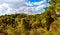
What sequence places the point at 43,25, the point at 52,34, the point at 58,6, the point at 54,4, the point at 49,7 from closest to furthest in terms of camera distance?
the point at 52,34 < the point at 58,6 < the point at 54,4 < the point at 49,7 < the point at 43,25

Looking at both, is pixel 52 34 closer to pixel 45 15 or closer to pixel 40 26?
pixel 45 15

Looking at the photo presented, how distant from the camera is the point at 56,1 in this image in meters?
25.7

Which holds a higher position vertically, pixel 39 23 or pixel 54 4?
pixel 54 4

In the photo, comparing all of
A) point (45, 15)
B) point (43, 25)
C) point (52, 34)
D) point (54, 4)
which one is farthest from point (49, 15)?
point (52, 34)

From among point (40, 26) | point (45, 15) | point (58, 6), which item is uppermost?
point (58, 6)

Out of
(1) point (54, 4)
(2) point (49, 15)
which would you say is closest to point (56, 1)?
(1) point (54, 4)

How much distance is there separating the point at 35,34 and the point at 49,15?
14801 millimetres

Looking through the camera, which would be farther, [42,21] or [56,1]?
[42,21]

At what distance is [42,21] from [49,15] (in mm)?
1782

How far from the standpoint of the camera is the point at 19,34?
18969mm

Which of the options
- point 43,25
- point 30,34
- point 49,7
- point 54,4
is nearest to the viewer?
point 30,34

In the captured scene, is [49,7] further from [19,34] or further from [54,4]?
[19,34]

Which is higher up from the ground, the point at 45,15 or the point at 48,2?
the point at 48,2

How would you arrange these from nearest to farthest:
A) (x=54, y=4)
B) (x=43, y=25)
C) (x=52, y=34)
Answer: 1. (x=52, y=34)
2. (x=54, y=4)
3. (x=43, y=25)
